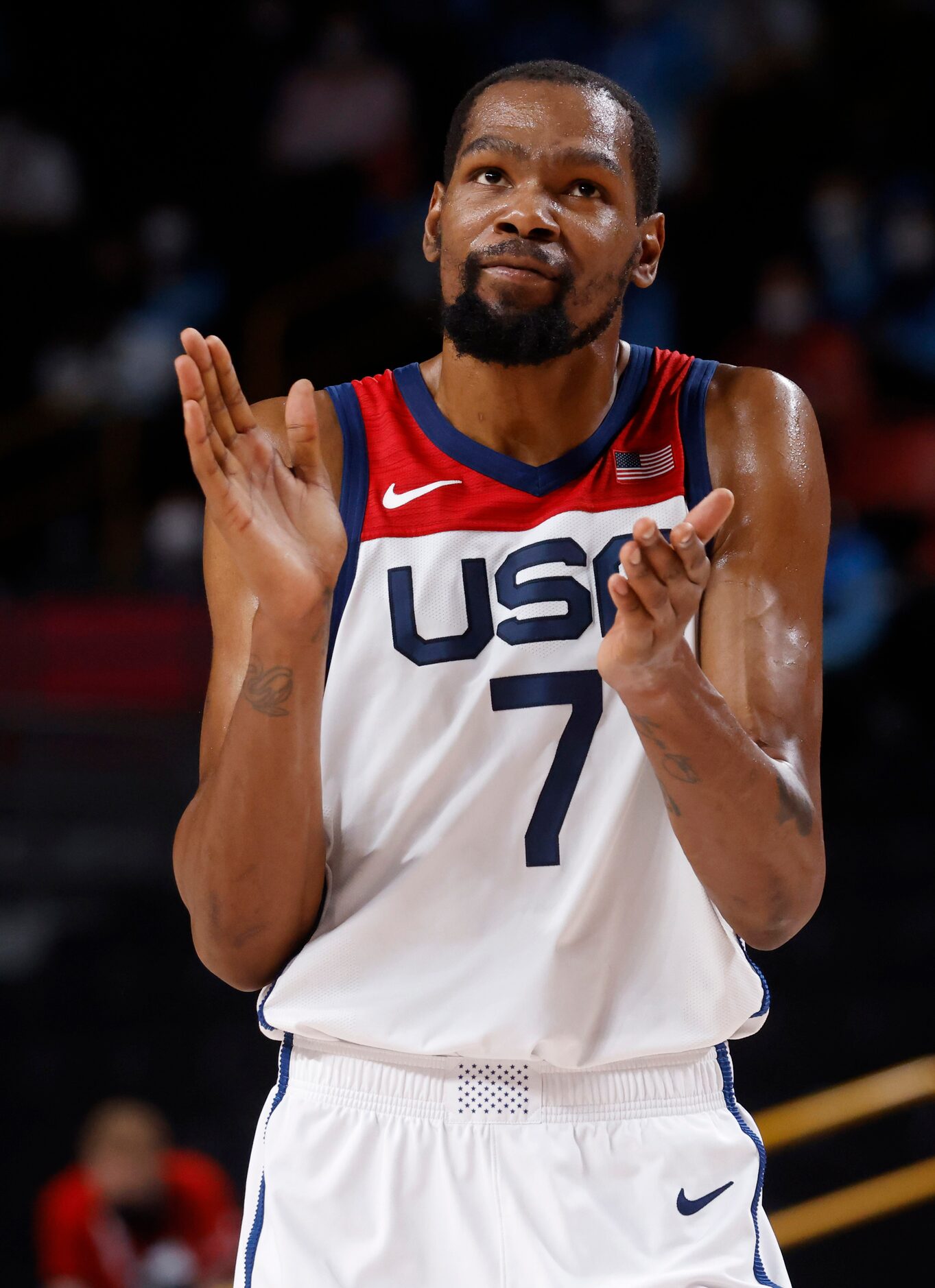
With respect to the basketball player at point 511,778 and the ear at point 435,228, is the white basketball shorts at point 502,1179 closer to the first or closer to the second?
the basketball player at point 511,778

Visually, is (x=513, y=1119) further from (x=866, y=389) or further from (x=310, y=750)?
(x=866, y=389)

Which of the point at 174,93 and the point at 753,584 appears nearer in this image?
the point at 753,584

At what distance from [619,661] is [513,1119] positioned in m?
0.68

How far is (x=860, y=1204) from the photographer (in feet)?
17.4

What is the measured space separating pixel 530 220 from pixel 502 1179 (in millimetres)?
1312

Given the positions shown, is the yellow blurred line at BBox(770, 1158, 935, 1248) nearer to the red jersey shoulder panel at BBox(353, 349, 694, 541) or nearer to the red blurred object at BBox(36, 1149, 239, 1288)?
the red blurred object at BBox(36, 1149, 239, 1288)

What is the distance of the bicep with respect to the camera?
2.29m

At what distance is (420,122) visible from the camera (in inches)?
344

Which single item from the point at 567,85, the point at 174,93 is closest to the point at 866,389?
the point at 174,93

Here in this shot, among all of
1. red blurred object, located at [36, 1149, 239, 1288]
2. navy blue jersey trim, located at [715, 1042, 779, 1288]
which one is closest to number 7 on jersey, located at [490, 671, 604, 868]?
navy blue jersey trim, located at [715, 1042, 779, 1288]

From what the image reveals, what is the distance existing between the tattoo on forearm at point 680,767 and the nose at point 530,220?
31.0 inches

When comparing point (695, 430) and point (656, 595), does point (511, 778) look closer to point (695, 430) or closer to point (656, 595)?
point (656, 595)

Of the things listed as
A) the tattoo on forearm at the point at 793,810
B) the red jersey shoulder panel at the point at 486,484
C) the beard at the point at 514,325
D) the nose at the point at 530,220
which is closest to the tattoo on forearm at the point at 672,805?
the tattoo on forearm at the point at 793,810

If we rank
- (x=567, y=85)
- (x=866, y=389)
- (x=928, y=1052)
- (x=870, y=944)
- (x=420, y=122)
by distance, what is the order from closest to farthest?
(x=567, y=85), (x=928, y=1052), (x=870, y=944), (x=866, y=389), (x=420, y=122)
